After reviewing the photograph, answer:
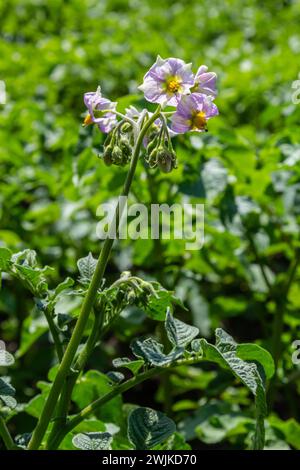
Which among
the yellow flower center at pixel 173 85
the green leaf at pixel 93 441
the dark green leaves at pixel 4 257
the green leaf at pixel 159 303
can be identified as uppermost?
the yellow flower center at pixel 173 85

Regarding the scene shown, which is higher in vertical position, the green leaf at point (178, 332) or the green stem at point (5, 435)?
the green leaf at point (178, 332)

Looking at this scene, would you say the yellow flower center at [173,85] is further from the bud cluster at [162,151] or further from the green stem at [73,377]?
the green stem at [73,377]

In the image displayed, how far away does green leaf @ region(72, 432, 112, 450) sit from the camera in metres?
1.25

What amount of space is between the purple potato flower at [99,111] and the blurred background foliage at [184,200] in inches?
20.2

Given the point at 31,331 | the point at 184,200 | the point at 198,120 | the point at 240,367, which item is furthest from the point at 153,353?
the point at 184,200

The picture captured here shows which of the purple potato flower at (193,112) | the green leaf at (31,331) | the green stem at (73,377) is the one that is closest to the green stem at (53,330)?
the green stem at (73,377)

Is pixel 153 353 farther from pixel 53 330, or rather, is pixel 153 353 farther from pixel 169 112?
pixel 169 112

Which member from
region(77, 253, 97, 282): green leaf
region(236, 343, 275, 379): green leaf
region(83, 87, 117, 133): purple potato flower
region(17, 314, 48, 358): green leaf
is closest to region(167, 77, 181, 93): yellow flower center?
region(83, 87, 117, 133): purple potato flower

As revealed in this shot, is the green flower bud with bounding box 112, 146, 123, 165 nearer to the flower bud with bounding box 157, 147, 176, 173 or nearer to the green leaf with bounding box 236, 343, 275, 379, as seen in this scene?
the flower bud with bounding box 157, 147, 176, 173

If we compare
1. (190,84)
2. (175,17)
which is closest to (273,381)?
(190,84)

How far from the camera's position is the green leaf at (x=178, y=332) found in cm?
125

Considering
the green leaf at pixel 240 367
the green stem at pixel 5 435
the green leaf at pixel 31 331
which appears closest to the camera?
the green leaf at pixel 240 367

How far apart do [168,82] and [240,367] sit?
460mm
